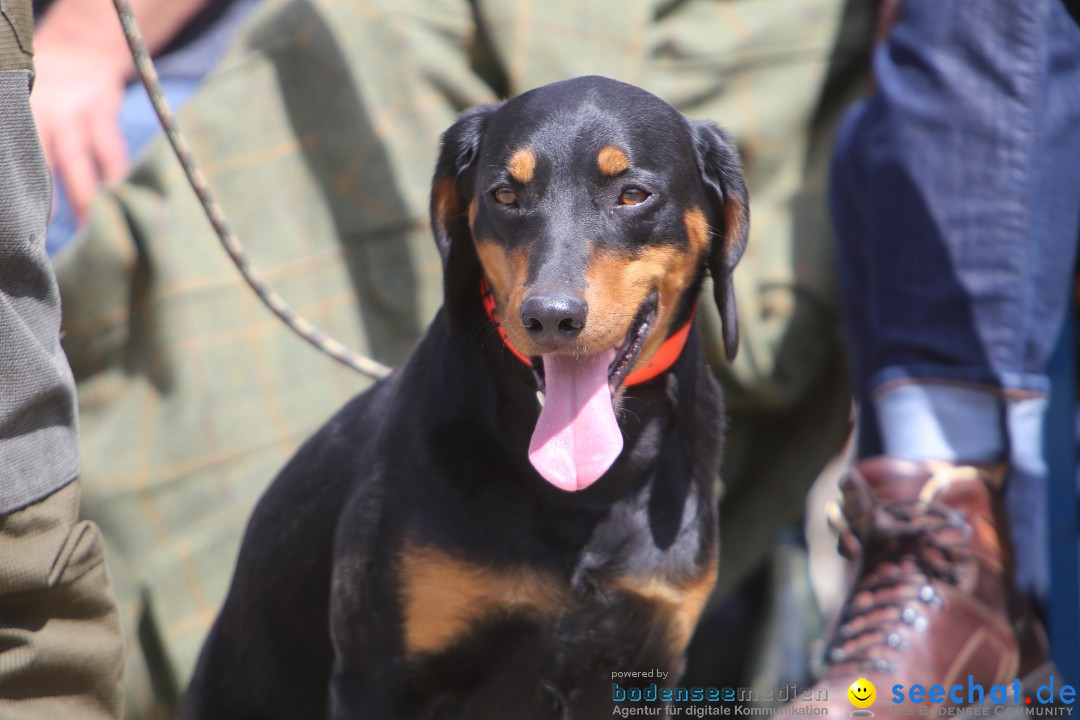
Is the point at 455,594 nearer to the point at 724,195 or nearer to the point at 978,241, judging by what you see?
the point at 724,195

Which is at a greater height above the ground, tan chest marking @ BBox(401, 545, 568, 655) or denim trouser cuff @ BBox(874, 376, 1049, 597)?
tan chest marking @ BBox(401, 545, 568, 655)

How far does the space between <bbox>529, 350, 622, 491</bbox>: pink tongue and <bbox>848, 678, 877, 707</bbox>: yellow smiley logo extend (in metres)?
0.94

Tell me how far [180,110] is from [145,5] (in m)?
0.57

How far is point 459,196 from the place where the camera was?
2.02 m

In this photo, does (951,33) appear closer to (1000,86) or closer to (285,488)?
(1000,86)

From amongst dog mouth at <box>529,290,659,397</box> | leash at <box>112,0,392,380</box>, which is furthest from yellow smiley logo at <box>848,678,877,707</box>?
leash at <box>112,0,392,380</box>

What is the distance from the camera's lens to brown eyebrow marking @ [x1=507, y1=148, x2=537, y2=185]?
1.81 meters

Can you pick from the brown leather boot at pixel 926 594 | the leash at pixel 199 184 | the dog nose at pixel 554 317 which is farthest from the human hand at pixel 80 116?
the brown leather boot at pixel 926 594

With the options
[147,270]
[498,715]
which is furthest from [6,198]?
[147,270]

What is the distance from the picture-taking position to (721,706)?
3.43 metres

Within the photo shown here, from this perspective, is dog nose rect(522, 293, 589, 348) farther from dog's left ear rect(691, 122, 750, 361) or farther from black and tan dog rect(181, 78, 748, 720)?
dog's left ear rect(691, 122, 750, 361)

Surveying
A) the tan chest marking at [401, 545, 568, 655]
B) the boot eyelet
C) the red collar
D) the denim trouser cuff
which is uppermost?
the red collar

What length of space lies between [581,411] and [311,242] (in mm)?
1631

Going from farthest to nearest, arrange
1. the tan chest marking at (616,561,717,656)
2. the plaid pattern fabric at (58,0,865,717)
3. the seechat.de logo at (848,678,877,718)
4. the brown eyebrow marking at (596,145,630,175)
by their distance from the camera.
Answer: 1. the plaid pattern fabric at (58,0,865,717)
2. the seechat.de logo at (848,678,877,718)
3. the tan chest marking at (616,561,717,656)
4. the brown eyebrow marking at (596,145,630,175)
